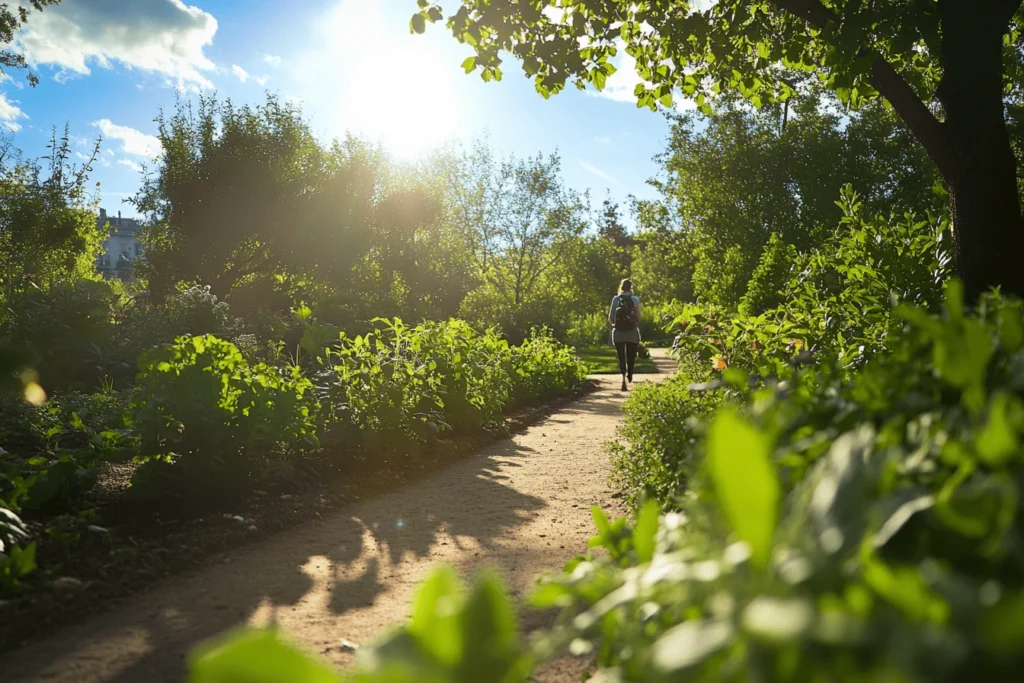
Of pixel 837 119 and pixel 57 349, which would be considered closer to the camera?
pixel 57 349

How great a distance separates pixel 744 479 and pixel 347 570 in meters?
3.66

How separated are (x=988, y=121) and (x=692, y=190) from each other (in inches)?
1062

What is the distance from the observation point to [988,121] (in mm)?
5262

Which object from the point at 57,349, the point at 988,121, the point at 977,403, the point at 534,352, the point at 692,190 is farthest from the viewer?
the point at 692,190

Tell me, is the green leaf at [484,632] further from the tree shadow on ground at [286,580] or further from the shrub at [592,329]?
the shrub at [592,329]

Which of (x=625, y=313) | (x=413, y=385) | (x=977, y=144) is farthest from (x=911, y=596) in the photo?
(x=625, y=313)

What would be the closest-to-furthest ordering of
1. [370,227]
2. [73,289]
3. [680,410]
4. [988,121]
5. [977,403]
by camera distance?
1. [977,403]
2. [680,410]
3. [988,121]
4. [73,289]
5. [370,227]

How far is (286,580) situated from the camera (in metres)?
3.78

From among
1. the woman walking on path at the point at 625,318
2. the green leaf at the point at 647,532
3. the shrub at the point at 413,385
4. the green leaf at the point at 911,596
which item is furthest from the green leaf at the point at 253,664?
the woman walking on path at the point at 625,318

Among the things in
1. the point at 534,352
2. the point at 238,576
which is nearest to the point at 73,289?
the point at 534,352

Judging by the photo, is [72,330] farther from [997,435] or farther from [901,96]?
[997,435]

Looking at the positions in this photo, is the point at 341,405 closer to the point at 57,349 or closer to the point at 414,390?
the point at 414,390

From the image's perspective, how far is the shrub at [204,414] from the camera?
14.7ft

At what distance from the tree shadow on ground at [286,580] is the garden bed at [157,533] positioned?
0.32 feet
